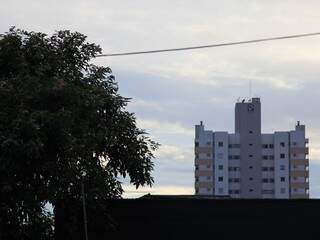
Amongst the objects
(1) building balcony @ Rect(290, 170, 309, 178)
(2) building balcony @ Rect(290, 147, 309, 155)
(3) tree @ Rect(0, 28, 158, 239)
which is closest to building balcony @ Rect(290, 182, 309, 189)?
(1) building balcony @ Rect(290, 170, 309, 178)

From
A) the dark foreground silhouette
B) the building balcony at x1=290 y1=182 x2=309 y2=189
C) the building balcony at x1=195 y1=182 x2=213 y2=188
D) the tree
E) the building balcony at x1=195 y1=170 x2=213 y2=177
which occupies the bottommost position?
the dark foreground silhouette

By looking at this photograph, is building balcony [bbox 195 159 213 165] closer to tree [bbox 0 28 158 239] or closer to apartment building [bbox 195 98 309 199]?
apartment building [bbox 195 98 309 199]

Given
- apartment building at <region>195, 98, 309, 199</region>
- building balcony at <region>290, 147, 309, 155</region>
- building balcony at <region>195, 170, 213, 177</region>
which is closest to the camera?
apartment building at <region>195, 98, 309, 199</region>

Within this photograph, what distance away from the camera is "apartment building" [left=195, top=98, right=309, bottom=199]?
12494 cm

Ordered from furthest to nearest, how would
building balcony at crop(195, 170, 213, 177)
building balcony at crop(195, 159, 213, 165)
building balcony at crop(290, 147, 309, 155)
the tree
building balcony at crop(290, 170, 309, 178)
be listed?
building balcony at crop(290, 170, 309, 178)
building balcony at crop(195, 159, 213, 165)
building balcony at crop(195, 170, 213, 177)
building balcony at crop(290, 147, 309, 155)
the tree

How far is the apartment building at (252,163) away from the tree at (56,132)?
104m

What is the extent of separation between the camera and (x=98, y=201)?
16922 millimetres

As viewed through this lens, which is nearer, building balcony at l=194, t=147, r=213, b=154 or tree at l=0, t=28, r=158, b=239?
tree at l=0, t=28, r=158, b=239

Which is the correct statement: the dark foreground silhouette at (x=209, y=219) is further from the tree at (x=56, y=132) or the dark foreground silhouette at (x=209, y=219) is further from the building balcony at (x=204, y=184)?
the building balcony at (x=204, y=184)

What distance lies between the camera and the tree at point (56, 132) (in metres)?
15.6

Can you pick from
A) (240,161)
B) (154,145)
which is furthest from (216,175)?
(154,145)

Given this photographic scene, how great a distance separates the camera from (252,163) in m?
126

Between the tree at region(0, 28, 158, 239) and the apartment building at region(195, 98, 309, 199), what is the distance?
4091 inches

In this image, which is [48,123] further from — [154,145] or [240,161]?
[240,161]
